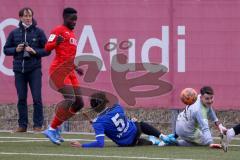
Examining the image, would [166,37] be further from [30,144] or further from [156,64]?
[30,144]

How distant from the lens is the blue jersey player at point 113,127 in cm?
1510

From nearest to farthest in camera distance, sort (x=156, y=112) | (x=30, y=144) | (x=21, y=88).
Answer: (x=30, y=144) < (x=21, y=88) < (x=156, y=112)

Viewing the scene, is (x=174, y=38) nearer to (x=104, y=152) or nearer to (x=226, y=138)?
(x=226, y=138)

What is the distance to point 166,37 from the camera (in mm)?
18734

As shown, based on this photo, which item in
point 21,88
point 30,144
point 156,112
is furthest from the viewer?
point 156,112

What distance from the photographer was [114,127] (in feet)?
49.9

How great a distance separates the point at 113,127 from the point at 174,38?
3.89 m

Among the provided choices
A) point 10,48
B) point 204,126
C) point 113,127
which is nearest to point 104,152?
point 113,127

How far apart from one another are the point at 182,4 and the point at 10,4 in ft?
10.5

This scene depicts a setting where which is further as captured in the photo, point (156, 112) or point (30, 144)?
point (156, 112)

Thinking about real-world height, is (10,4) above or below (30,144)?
above

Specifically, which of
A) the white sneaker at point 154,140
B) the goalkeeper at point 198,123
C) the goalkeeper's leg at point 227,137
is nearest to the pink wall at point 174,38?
the white sneaker at point 154,140

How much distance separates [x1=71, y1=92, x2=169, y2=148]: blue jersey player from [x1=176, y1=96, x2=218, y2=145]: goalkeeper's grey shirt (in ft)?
1.12

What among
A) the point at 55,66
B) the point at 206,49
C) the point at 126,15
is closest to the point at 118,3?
the point at 126,15
